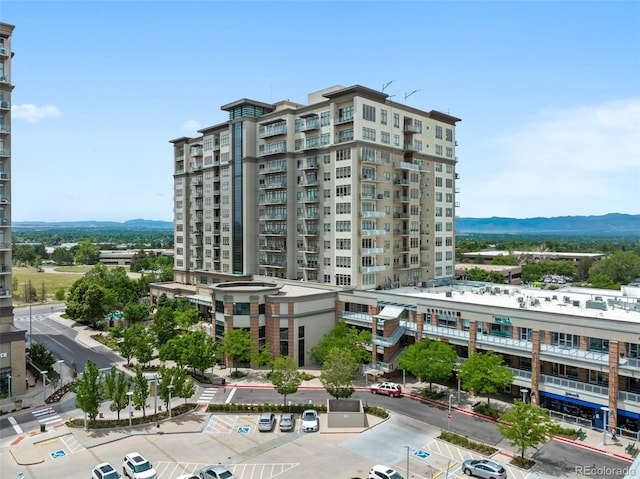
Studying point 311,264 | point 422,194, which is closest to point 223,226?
point 311,264

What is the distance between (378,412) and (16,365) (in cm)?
4657

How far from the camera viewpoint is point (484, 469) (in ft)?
134

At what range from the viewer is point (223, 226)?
339ft

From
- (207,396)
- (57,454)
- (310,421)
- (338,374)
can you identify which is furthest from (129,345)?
(310,421)

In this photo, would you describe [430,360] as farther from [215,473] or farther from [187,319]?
[187,319]

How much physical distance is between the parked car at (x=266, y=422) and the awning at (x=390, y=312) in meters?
23.7

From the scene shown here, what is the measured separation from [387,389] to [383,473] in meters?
22.3

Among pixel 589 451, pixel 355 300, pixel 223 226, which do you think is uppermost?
pixel 223 226

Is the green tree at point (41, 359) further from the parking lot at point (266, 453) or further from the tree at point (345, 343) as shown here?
the tree at point (345, 343)

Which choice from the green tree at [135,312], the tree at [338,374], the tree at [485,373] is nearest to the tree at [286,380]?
the tree at [338,374]

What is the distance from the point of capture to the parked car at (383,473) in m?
39.2

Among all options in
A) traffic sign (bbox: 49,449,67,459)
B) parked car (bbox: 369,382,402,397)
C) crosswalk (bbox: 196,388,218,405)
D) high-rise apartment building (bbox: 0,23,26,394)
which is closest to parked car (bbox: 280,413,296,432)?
crosswalk (bbox: 196,388,218,405)

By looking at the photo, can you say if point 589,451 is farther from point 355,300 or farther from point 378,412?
point 355,300

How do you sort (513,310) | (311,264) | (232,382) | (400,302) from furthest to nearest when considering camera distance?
(311,264), (400,302), (232,382), (513,310)
